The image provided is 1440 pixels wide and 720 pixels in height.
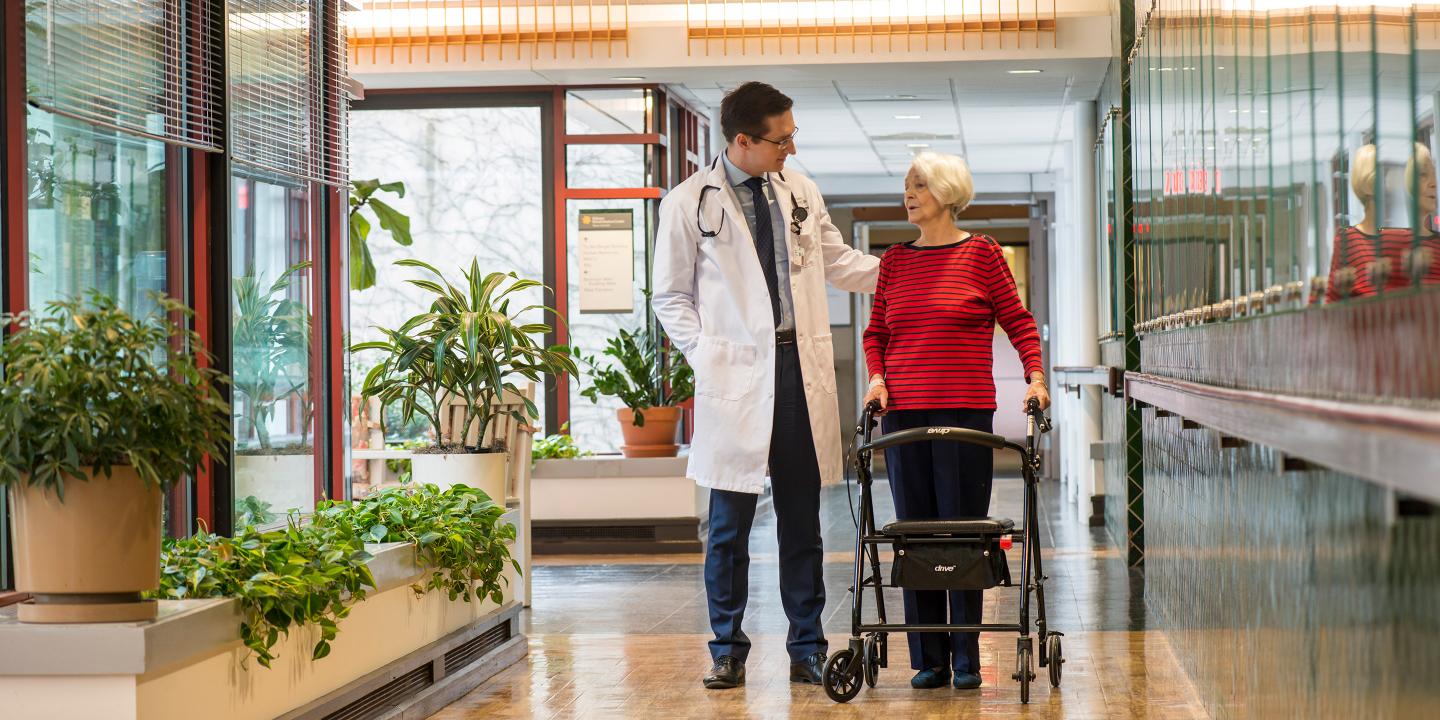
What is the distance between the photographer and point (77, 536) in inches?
106

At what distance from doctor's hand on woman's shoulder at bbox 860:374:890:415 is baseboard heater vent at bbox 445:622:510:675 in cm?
135

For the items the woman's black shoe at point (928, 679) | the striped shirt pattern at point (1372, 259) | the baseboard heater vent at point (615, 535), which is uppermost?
the striped shirt pattern at point (1372, 259)

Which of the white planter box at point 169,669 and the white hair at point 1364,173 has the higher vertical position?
the white hair at point 1364,173

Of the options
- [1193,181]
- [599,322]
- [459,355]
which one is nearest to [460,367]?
[459,355]

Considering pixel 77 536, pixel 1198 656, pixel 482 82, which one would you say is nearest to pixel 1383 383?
pixel 77 536

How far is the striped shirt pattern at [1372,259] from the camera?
5.67ft

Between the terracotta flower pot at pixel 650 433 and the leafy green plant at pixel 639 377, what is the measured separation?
37 mm

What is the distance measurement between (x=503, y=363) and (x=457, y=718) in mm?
1874

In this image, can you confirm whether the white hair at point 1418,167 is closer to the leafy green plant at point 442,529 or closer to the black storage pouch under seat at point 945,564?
the black storage pouch under seat at point 945,564

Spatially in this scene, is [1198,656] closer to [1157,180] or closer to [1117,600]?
[1157,180]

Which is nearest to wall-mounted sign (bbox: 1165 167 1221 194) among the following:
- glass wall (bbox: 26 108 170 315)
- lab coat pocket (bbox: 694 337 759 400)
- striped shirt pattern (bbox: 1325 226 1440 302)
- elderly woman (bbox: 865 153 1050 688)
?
elderly woman (bbox: 865 153 1050 688)

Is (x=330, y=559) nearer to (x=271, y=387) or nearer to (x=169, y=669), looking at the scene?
(x=169, y=669)

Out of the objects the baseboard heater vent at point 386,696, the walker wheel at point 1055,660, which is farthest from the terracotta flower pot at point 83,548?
the walker wheel at point 1055,660

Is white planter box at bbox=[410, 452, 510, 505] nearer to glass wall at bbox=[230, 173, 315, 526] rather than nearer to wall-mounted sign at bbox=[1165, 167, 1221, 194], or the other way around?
glass wall at bbox=[230, 173, 315, 526]
